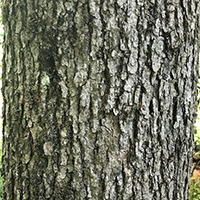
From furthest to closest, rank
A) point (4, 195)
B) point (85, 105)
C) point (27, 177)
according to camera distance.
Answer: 1. point (4, 195)
2. point (27, 177)
3. point (85, 105)

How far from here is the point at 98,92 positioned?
1.17 metres

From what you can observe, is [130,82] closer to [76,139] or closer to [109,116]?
[109,116]

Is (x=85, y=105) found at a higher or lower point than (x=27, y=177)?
higher

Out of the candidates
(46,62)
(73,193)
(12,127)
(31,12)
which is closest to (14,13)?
(31,12)

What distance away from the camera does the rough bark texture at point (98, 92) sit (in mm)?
1157

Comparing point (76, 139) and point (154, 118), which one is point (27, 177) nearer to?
point (76, 139)

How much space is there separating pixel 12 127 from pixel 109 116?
0.61 m

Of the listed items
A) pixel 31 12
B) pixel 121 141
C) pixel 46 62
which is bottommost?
pixel 121 141

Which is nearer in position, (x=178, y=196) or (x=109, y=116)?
(x=109, y=116)

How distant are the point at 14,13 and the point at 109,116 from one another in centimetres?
81

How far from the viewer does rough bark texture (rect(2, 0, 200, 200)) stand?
1.16 m

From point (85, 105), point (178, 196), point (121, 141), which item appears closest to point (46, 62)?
point (85, 105)

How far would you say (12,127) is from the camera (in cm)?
132

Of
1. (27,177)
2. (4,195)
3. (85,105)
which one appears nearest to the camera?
(85,105)
